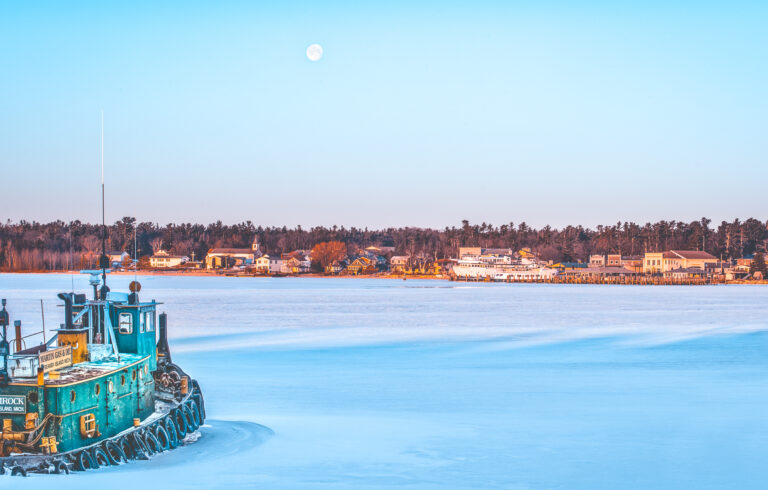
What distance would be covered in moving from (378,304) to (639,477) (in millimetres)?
51488

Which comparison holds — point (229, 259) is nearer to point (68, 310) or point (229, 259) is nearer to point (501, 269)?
point (501, 269)

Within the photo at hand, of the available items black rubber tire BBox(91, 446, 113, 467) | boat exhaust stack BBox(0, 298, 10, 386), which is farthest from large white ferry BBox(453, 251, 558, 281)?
black rubber tire BBox(91, 446, 113, 467)

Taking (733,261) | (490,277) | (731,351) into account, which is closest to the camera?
(731,351)

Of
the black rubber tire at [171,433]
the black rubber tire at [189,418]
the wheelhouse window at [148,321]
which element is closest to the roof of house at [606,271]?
the black rubber tire at [189,418]

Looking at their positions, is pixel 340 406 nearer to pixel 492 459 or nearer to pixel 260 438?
pixel 260 438

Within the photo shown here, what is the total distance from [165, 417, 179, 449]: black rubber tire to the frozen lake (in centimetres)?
43

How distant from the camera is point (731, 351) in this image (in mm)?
32312

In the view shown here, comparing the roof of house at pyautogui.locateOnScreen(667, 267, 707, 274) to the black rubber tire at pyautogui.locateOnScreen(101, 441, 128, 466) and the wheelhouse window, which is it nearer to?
the wheelhouse window

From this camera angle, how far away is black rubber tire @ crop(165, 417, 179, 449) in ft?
50.1

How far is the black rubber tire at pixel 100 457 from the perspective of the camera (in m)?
13.0

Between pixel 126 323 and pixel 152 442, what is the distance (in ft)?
7.48

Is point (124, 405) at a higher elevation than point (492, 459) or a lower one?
higher

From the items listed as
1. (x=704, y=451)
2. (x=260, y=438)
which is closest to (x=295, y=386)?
(x=260, y=438)

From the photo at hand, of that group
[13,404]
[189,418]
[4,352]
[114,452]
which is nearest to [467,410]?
[189,418]
